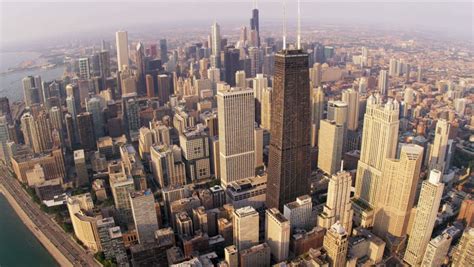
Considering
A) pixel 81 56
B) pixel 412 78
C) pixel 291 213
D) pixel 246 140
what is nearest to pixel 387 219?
pixel 291 213

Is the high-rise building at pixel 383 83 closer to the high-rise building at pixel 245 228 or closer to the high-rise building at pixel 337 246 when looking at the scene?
the high-rise building at pixel 337 246

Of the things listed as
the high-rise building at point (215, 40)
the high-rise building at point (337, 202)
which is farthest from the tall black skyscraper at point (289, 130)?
the high-rise building at point (215, 40)

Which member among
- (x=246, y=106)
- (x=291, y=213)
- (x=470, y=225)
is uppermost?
(x=246, y=106)

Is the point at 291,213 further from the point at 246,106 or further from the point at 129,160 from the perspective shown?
the point at 129,160

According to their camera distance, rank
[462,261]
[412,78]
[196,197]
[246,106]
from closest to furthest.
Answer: [462,261] < [196,197] < [246,106] < [412,78]

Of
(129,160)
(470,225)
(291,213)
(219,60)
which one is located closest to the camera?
(291,213)

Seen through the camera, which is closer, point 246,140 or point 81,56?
point 246,140

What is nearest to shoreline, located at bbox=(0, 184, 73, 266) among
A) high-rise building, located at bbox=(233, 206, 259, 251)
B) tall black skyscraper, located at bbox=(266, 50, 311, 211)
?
high-rise building, located at bbox=(233, 206, 259, 251)
